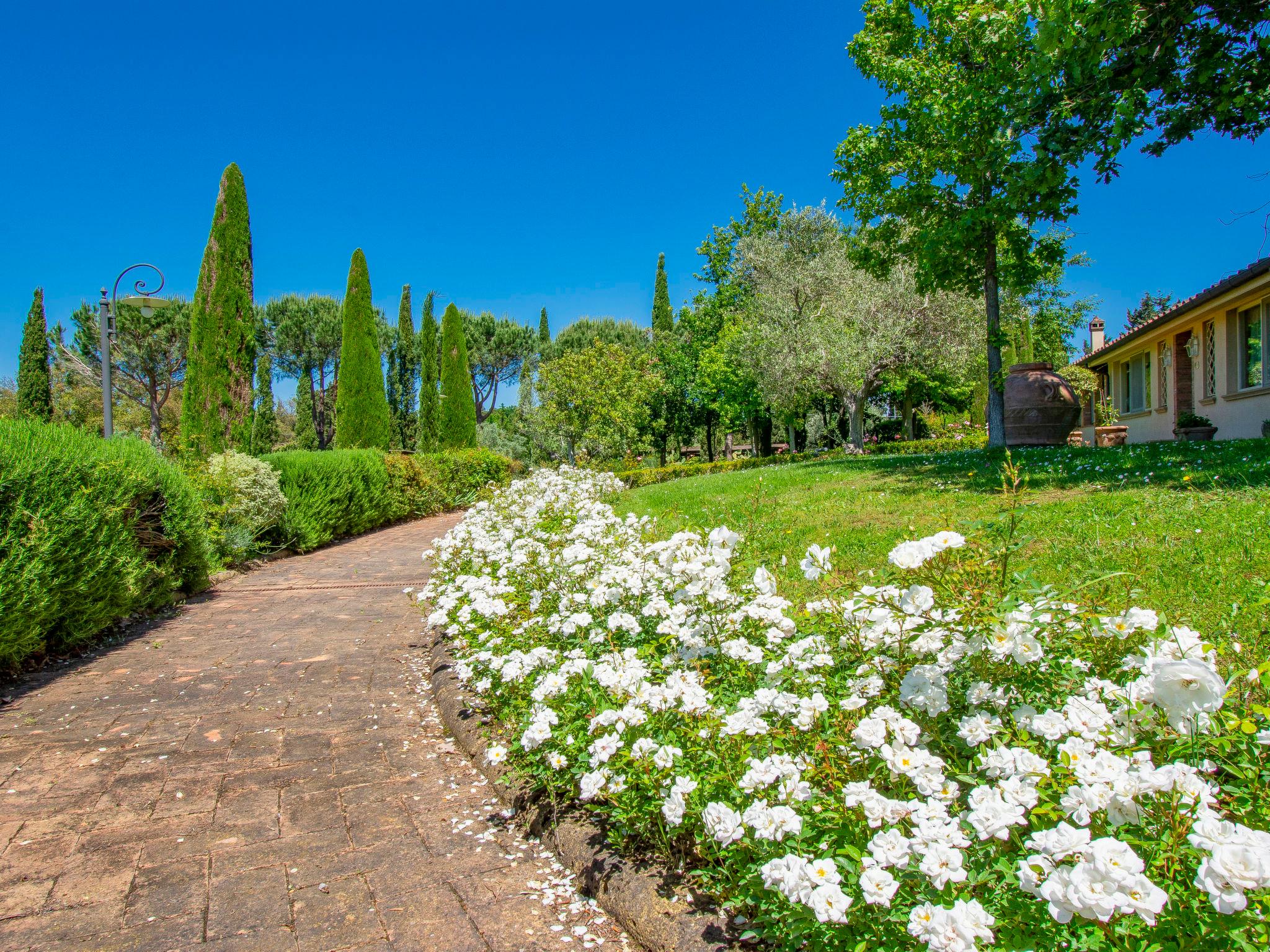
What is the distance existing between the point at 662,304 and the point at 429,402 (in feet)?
47.4

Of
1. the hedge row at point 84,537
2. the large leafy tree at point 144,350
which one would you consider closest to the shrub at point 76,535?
the hedge row at point 84,537

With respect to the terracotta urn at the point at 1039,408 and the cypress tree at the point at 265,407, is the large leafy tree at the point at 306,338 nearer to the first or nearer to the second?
the cypress tree at the point at 265,407

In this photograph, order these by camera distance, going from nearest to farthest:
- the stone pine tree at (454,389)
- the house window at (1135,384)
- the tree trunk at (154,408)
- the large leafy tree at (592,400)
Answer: the house window at (1135,384) → the stone pine tree at (454,389) → the large leafy tree at (592,400) → the tree trunk at (154,408)

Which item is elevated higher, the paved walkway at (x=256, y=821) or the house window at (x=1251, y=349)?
the house window at (x=1251, y=349)

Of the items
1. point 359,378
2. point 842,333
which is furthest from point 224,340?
point 842,333

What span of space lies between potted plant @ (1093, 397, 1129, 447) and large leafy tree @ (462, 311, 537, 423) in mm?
26479

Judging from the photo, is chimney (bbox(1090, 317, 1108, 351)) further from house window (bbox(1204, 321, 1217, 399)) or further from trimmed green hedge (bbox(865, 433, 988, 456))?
house window (bbox(1204, 321, 1217, 399))

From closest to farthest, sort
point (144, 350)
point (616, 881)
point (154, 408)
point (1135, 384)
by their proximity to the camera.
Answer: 1. point (616, 881)
2. point (1135, 384)
3. point (144, 350)
4. point (154, 408)

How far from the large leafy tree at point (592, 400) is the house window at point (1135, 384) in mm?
14197

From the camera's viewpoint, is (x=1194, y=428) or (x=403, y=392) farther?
(x=403, y=392)

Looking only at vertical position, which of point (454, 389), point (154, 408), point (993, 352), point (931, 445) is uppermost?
point (154, 408)

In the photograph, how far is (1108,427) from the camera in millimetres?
16125

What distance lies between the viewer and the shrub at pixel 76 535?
444 centimetres

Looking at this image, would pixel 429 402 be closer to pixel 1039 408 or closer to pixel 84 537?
pixel 1039 408
